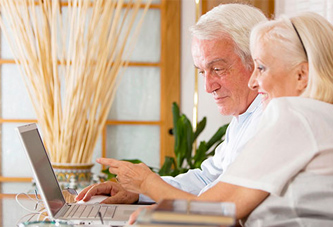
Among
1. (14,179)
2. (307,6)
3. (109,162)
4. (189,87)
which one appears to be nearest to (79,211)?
(109,162)

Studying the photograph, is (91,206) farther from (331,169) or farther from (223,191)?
(331,169)

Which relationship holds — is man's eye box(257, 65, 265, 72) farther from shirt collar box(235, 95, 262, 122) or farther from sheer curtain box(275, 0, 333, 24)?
sheer curtain box(275, 0, 333, 24)

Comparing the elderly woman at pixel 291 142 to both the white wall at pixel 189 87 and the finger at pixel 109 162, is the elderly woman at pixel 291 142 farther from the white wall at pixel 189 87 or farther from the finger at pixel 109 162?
the white wall at pixel 189 87

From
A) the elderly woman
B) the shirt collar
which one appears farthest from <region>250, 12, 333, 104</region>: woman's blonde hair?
the shirt collar

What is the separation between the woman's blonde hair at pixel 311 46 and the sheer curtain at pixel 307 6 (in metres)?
1.00

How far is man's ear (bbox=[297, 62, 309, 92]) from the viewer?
4.30 ft

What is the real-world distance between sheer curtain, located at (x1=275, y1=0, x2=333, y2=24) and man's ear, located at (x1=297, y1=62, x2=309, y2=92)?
1.03 meters

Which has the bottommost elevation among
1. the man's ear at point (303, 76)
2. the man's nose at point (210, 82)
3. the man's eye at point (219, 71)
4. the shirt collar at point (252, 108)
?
the shirt collar at point (252, 108)

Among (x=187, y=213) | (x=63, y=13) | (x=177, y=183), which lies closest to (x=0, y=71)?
(x=63, y=13)

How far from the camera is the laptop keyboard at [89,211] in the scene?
4.83ft

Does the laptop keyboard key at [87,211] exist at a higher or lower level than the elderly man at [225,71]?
lower

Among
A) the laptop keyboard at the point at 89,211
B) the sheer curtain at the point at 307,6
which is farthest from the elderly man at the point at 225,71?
the sheer curtain at the point at 307,6

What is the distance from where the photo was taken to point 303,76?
132 cm

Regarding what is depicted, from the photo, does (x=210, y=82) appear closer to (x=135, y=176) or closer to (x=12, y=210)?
(x=135, y=176)
